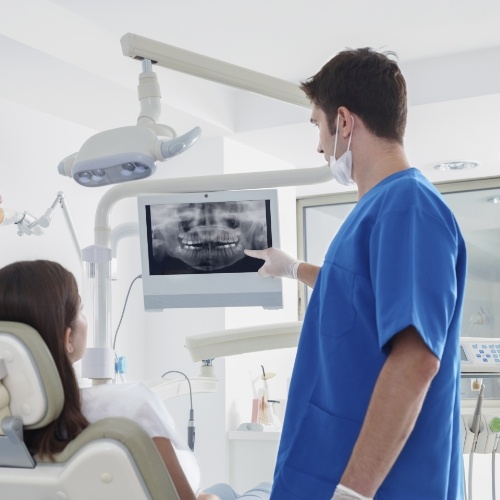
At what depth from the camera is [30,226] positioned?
2711mm

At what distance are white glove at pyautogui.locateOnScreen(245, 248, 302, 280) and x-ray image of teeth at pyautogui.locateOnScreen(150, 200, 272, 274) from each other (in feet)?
0.11

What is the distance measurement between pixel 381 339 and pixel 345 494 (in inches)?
10.0

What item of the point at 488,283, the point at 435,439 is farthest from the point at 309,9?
the point at 488,283

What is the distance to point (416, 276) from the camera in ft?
3.90

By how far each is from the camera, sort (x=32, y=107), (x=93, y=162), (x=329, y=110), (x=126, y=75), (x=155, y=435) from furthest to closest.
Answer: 1. (x=32, y=107)
2. (x=126, y=75)
3. (x=93, y=162)
4. (x=329, y=110)
5. (x=155, y=435)

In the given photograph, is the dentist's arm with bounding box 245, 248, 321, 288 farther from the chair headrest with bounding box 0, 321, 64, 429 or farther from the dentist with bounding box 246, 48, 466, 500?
the chair headrest with bounding box 0, 321, 64, 429

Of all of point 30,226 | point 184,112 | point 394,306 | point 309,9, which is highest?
point 309,9

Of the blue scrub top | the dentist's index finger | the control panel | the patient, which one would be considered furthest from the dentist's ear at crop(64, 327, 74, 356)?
the control panel

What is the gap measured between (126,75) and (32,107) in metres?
0.51

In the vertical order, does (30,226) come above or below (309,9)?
below

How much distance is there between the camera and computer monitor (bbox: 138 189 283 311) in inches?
79.3

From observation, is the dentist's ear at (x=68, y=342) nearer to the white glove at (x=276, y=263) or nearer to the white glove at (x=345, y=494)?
the white glove at (x=345, y=494)


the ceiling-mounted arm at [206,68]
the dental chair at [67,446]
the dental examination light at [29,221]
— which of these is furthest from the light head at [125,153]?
the dental examination light at [29,221]

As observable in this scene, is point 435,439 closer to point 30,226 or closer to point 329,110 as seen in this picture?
point 329,110
